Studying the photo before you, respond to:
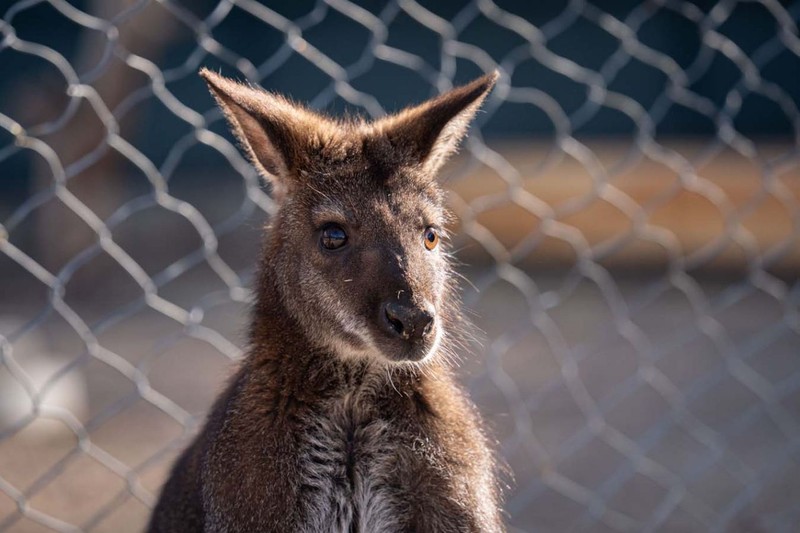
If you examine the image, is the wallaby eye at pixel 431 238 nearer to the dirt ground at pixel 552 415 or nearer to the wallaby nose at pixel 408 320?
the wallaby nose at pixel 408 320

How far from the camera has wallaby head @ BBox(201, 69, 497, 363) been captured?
257 centimetres

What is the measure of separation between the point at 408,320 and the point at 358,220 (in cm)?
33

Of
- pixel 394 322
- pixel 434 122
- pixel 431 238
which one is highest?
pixel 434 122

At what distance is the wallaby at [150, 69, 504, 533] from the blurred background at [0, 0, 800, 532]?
0.42m

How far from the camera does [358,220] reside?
105 inches

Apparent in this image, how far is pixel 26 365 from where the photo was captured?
5.19m

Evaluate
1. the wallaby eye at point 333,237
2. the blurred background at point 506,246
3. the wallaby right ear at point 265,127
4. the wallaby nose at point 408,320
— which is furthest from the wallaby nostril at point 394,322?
the blurred background at point 506,246

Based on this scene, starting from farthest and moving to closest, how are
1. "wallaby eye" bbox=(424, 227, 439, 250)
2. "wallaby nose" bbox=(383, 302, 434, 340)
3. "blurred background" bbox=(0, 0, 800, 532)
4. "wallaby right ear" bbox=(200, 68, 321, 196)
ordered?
1. "blurred background" bbox=(0, 0, 800, 532)
2. "wallaby eye" bbox=(424, 227, 439, 250)
3. "wallaby right ear" bbox=(200, 68, 321, 196)
4. "wallaby nose" bbox=(383, 302, 434, 340)

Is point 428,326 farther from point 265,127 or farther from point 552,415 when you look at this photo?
point 552,415

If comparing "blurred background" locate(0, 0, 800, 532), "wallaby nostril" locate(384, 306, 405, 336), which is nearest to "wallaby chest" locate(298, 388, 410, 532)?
"wallaby nostril" locate(384, 306, 405, 336)

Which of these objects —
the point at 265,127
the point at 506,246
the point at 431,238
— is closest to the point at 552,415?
the point at 506,246

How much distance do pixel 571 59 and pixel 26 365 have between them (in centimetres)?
540

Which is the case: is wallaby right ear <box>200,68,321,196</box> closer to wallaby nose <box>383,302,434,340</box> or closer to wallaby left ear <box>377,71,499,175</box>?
wallaby left ear <box>377,71,499,175</box>

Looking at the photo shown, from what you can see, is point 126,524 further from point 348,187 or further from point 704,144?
point 704,144
